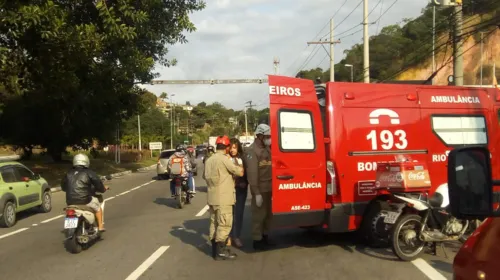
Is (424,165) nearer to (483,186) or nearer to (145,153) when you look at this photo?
(483,186)

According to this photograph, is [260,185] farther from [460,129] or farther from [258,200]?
[460,129]

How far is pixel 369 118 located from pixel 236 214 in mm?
2826

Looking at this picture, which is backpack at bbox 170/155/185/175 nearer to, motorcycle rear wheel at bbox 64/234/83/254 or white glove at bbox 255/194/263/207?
motorcycle rear wheel at bbox 64/234/83/254

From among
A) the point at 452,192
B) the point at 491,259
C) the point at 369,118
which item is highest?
the point at 369,118

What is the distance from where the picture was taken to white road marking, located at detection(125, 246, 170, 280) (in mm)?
6478

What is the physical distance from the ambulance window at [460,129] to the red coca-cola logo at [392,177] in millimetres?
1449

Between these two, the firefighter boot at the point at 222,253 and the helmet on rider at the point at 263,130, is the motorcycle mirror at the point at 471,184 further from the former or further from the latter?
the helmet on rider at the point at 263,130

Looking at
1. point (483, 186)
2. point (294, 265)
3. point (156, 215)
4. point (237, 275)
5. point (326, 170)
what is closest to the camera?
point (483, 186)

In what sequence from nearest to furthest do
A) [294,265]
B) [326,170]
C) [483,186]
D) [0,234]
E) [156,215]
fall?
[483,186] → [294,265] → [326,170] → [0,234] → [156,215]

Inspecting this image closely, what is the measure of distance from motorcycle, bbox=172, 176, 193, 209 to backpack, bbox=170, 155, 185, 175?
0.16m

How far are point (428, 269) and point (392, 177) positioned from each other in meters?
1.44

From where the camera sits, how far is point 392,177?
7.32m

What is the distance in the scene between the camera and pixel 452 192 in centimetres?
222

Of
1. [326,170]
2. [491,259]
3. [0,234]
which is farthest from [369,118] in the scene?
[0,234]
